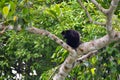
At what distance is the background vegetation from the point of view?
105 inches

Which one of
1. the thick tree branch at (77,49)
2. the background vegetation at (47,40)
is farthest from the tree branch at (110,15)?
the background vegetation at (47,40)

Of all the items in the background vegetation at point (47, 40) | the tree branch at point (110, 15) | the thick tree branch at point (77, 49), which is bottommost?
the background vegetation at point (47, 40)

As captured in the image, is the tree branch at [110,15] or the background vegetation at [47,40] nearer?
the tree branch at [110,15]

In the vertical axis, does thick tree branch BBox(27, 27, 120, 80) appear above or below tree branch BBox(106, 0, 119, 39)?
below

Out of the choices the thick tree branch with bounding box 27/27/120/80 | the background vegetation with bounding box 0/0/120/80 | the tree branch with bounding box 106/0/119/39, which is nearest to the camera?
the tree branch with bounding box 106/0/119/39

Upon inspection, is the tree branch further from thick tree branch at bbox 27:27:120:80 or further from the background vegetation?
the background vegetation

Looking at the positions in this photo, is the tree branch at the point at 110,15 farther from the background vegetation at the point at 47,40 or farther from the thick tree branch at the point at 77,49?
the background vegetation at the point at 47,40

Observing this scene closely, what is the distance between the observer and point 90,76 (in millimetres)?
3945

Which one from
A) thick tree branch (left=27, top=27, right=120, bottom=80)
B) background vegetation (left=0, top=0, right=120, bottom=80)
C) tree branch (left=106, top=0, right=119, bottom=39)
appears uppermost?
tree branch (left=106, top=0, right=119, bottom=39)

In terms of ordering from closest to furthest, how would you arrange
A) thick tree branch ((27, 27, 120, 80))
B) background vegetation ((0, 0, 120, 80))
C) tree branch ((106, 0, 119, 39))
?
tree branch ((106, 0, 119, 39))
background vegetation ((0, 0, 120, 80))
thick tree branch ((27, 27, 120, 80))

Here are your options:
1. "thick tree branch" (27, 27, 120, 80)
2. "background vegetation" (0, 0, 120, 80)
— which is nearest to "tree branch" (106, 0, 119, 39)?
"thick tree branch" (27, 27, 120, 80)

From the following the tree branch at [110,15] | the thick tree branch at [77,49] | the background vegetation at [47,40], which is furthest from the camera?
the thick tree branch at [77,49]

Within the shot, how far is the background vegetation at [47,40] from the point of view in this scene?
105 inches

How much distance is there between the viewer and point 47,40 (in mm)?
5527
